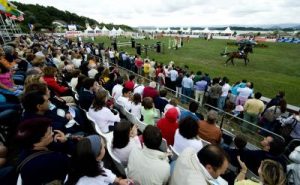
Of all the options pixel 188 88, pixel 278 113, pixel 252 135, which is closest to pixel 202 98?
pixel 188 88

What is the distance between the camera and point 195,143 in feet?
12.3

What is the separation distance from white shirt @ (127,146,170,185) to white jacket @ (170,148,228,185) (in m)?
0.20

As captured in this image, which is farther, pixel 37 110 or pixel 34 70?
pixel 34 70

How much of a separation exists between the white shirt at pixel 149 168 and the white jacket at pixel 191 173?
198mm

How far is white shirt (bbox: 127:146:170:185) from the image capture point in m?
2.72

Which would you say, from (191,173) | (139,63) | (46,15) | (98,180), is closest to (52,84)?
(98,180)

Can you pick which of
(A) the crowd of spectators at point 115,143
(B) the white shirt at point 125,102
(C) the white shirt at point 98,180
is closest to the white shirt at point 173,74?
(A) the crowd of spectators at point 115,143

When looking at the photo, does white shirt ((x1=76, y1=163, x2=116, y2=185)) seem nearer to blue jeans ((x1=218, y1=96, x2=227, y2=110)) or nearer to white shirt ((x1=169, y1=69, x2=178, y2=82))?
blue jeans ((x1=218, y1=96, x2=227, y2=110))

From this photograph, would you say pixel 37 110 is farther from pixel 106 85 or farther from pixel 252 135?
pixel 252 135

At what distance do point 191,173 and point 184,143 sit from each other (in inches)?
53.7

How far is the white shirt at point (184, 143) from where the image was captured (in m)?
3.73

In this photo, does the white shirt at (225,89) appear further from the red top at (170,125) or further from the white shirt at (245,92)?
the red top at (170,125)

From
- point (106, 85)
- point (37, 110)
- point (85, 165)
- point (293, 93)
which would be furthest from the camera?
point (293, 93)

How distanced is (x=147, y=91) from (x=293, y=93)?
9378mm
